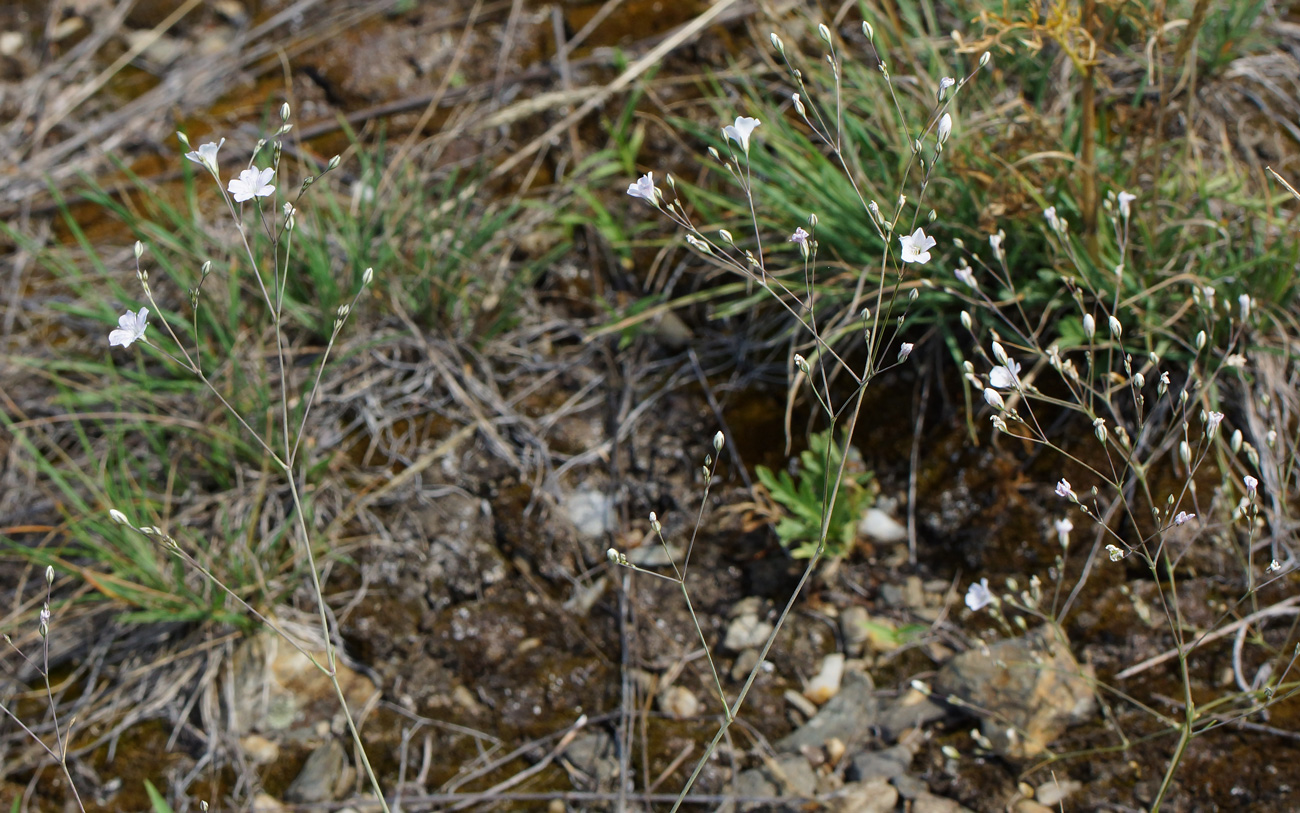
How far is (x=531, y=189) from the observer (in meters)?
3.14

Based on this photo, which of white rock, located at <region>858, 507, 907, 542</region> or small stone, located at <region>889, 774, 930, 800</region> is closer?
small stone, located at <region>889, 774, 930, 800</region>

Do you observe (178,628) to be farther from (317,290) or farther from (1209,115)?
(1209,115)

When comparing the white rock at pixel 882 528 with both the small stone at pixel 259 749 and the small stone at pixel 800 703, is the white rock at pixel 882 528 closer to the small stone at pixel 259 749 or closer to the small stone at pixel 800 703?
the small stone at pixel 800 703

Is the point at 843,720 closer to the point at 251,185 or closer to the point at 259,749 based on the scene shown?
the point at 259,749

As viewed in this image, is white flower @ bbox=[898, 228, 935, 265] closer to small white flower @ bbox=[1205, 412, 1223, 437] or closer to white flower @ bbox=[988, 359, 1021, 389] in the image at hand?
white flower @ bbox=[988, 359, 1021, 389]

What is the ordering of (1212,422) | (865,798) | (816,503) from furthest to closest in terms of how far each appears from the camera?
(816,503)
(865,798)
(1212,422)

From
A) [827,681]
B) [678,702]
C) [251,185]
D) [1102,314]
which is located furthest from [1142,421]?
[251,185]

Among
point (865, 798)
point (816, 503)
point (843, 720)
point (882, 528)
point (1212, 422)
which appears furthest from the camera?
point (882, 528)

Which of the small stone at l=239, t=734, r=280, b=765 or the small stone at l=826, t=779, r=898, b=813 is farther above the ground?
the small stone at l=239, t=734, r=280, b=765

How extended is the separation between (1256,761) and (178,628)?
8.56 ft

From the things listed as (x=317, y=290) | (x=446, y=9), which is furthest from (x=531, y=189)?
(x=446, y=9)

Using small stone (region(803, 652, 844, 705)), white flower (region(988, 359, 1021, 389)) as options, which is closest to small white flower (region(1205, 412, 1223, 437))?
white flower (region(988, 359, 1021, 389))

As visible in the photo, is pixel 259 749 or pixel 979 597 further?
pixel 259 749

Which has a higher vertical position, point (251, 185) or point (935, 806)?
point (251, 185)
